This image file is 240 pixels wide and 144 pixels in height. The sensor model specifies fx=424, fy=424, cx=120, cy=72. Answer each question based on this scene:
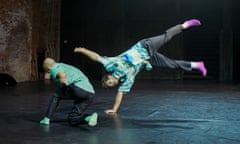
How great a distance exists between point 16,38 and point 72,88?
341 inches

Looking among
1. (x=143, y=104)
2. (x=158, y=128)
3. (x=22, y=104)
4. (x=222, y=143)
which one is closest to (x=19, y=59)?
(x=22, y=104)

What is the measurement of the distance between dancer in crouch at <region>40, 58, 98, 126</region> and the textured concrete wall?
8216mm

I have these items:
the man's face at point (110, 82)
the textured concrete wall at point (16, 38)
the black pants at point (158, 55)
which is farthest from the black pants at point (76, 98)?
the textured concrete wall at point (16, 38)

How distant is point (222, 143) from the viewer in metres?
4.16

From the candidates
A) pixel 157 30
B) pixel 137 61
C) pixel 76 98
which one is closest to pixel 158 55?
pixel 137 61

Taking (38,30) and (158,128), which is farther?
(38,30)

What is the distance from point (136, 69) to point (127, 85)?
27cm

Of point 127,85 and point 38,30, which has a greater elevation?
point 38,30

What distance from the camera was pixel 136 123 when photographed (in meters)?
5.40

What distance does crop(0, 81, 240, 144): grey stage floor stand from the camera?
4.38 m

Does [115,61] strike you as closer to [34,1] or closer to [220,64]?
[34,1]

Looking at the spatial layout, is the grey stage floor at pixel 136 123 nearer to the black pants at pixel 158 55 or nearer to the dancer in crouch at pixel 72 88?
the dancer in crouch at pixel 72 88

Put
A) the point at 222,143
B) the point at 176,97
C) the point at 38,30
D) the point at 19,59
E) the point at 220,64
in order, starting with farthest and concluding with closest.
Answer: the point at 220,64 → the point at 38,30 → the point at 19,59 → the point at 176,97 → the point at 222,143

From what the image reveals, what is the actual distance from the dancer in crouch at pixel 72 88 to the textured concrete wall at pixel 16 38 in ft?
27.0
